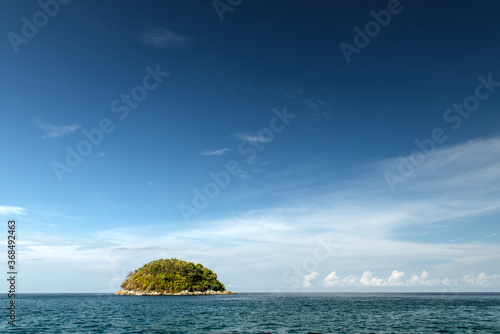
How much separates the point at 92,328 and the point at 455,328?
55013mm

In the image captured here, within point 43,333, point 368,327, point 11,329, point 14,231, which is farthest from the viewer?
point 368,327

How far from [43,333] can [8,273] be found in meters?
16.0

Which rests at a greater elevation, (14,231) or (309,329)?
(14,231)

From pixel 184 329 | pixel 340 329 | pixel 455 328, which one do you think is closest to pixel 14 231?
pixel 184 329

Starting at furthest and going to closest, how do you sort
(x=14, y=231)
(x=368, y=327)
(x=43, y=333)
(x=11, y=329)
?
(x=368, y=327) < (x=11, y=329) < (x=43, y=333) < (x=14, y=231)

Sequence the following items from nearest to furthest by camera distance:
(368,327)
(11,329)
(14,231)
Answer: (14,231), (11,329), (368,327)

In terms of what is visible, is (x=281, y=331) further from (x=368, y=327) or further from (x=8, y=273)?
(x=8, y=273)

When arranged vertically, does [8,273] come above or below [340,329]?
above

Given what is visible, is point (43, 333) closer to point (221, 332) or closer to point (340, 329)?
point (221, 332)

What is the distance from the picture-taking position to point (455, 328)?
47750mm

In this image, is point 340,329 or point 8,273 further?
point 340,329

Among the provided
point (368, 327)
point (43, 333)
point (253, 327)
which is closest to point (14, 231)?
point (43, 333)

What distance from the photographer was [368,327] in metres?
48.3

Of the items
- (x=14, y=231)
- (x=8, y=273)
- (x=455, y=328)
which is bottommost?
(x=455, y=328)
